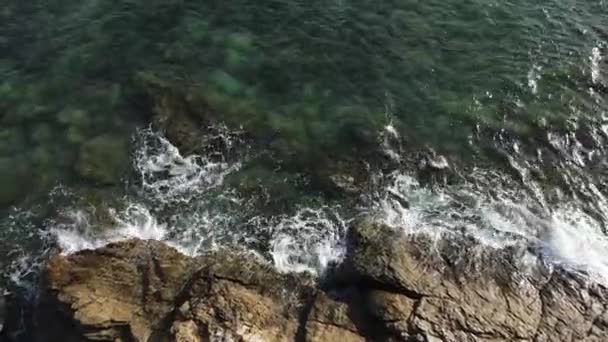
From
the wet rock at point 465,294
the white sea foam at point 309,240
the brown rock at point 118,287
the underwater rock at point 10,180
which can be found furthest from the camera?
the underwater rock at point 10,180

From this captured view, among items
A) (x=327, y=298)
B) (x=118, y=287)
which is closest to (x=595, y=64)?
(x=327, y=298)

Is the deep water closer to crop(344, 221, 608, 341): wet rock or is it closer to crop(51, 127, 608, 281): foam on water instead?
Result: crop(51, 127, 608, 281): foam on water

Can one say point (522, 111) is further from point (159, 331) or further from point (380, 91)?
point (159, 331)

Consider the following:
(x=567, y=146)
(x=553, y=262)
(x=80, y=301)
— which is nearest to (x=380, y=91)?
(x=567, y=146)

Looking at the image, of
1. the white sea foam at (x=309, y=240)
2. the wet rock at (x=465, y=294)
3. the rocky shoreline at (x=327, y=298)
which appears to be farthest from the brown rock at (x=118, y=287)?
the wet rock at (x=465, y=294)

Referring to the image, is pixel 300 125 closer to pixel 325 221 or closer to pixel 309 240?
pixel 325 221

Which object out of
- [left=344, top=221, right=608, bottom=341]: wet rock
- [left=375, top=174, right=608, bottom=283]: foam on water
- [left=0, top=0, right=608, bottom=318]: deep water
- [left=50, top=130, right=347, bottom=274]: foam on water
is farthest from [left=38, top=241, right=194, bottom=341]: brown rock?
[left=375, top=174, right=608, bottom=283]: foam on water

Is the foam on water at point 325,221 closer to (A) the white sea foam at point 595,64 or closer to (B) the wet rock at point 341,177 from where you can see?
(B) the wet rock at point 341,177
